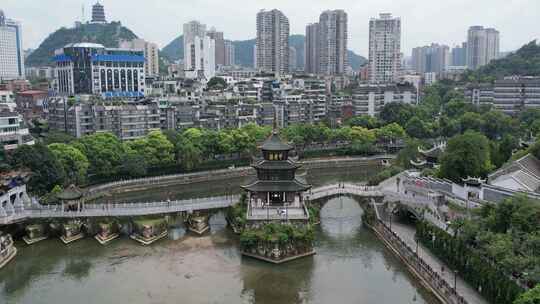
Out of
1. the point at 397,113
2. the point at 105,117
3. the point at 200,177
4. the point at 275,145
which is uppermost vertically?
the point at 105,117

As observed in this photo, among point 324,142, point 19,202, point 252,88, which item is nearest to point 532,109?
point 324,142

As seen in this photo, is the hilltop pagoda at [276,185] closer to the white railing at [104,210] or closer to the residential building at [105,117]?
the white railing at [104,210]

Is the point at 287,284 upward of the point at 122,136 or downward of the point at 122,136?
downward

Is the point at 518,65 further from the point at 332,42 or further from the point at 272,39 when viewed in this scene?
the point at 272,39

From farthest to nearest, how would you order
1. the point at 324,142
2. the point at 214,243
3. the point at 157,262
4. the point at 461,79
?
the point at 461,79 < the point at 324,142 < the point at 214,243 < the point at 157,262

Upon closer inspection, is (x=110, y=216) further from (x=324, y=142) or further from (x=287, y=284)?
(x=324, y=142)

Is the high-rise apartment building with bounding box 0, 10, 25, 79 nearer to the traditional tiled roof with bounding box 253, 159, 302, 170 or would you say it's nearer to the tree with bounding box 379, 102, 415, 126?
the tree with bounding box 379, 102, 415, 126

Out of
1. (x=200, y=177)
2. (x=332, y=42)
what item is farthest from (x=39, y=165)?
(x=332, y=42)
